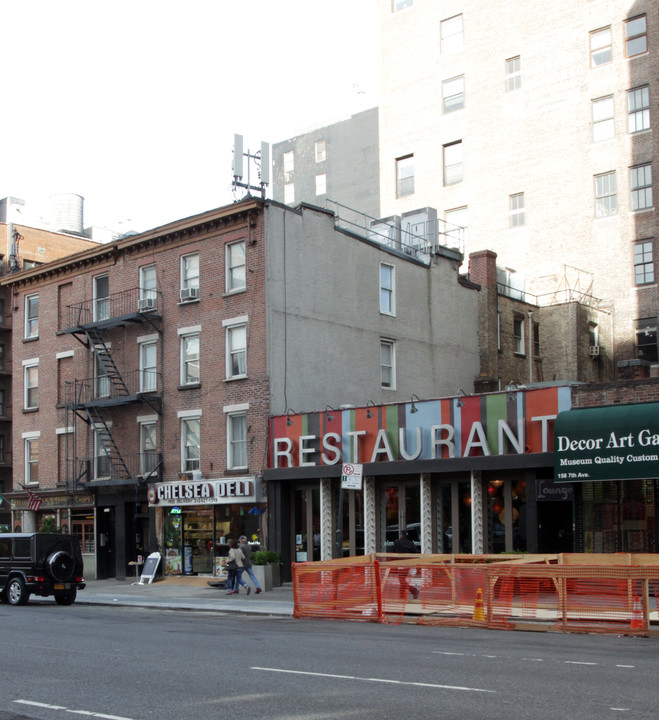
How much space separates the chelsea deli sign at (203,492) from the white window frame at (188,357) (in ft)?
11.7

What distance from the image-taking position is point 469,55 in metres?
54.2

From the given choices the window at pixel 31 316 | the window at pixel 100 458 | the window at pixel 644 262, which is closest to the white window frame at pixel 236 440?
the window at pixel 100 458

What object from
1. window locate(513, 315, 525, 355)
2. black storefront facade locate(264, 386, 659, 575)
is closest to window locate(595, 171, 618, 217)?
window locate(513, 315, 525, 355)

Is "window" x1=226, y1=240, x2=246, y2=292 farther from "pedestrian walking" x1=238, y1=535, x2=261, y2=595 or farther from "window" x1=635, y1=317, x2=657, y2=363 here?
"window" x1=635, y1=317, x2=657, y2=363

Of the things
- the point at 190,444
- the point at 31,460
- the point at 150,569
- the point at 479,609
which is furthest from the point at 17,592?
the point at 31,460

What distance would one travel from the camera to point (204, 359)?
33.7 m

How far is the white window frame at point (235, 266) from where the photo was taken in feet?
108

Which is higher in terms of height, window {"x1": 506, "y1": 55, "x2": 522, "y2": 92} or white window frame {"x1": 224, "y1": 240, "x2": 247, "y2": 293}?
window {"x1": 506, "y1": 55, "x2": 522, "y2": 92}

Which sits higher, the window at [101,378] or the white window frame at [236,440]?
the window at [101,378]

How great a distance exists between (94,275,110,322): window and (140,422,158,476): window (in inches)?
191

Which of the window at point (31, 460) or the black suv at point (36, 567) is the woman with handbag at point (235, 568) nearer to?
the black suv at point (36, 567)

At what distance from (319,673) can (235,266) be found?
23076 millimetres

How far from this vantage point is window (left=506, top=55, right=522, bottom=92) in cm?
5191

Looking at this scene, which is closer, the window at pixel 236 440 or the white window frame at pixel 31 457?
the window at pixel 236 440
